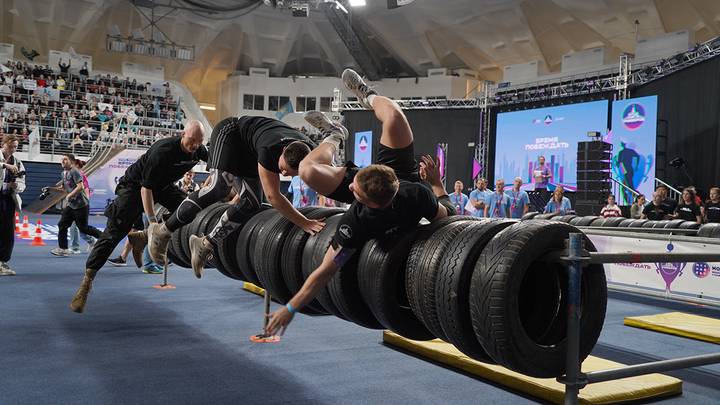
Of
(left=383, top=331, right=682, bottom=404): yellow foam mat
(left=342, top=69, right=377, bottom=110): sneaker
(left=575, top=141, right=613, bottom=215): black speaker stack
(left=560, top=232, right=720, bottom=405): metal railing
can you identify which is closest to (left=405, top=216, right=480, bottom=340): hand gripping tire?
(left=560, top=232, right=720, bottom=405): metal railing

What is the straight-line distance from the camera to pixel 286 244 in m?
3.70

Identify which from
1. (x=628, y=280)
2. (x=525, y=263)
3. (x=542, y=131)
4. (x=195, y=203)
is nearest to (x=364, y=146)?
(x=542, y=131)

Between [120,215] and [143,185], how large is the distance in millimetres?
357

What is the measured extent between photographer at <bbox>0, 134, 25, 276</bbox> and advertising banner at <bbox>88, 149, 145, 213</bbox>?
44.9 ft

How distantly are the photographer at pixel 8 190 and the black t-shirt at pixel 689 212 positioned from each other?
10.0m

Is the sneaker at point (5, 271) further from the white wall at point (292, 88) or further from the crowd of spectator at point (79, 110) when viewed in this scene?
the white wall at point (292, 88)

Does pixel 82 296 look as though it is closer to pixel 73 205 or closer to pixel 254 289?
pixel 254 289

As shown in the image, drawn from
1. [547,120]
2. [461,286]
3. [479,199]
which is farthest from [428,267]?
[547,120]

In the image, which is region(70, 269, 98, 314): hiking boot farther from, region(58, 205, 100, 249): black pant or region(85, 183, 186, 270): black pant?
region(58, 205, 100, 249): black pant

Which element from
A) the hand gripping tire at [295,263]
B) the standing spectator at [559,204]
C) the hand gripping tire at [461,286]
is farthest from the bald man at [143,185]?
the standing spectator at [559,204]

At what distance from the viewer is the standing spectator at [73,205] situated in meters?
8.92

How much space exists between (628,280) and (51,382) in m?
7.14

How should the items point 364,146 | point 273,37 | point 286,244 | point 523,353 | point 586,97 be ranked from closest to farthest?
point 523,353
point 286,244
point 586,97
point 364,146
point 273,37

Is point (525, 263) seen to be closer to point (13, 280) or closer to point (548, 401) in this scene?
point (548, 401)
